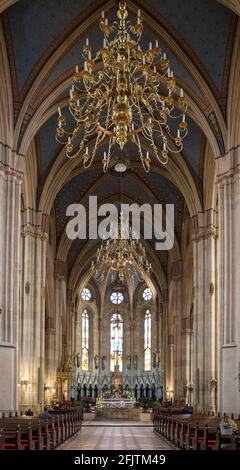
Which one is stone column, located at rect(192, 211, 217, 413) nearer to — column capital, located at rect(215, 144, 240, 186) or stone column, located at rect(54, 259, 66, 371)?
column capital, located at rect(215, 144, 240, 186)

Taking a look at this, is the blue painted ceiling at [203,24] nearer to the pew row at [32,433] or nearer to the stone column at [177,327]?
the pew row at [32,433]

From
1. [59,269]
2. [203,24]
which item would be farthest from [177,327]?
[203,24]

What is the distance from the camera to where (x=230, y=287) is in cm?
2300

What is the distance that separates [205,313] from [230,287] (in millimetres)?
7553

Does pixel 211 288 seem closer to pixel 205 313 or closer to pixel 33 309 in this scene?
pixel 205 313

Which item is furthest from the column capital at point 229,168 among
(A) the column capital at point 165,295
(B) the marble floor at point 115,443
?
(A) the column capital at point 165,295

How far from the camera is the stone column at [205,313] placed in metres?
29.5

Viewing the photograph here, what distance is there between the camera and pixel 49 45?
24.1 metres

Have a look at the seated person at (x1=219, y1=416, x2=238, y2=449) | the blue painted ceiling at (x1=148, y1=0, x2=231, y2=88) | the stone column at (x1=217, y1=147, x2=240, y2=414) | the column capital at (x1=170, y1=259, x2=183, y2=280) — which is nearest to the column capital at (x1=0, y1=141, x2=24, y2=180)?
the blue painted ceiling at (x1=148, y1=0, x2=231, y2=88)

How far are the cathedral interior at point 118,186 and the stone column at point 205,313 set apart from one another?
46 mm

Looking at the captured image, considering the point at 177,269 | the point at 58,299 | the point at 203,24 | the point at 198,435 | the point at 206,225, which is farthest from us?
the point at 177,269

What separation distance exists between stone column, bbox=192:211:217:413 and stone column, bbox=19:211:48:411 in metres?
6.29
